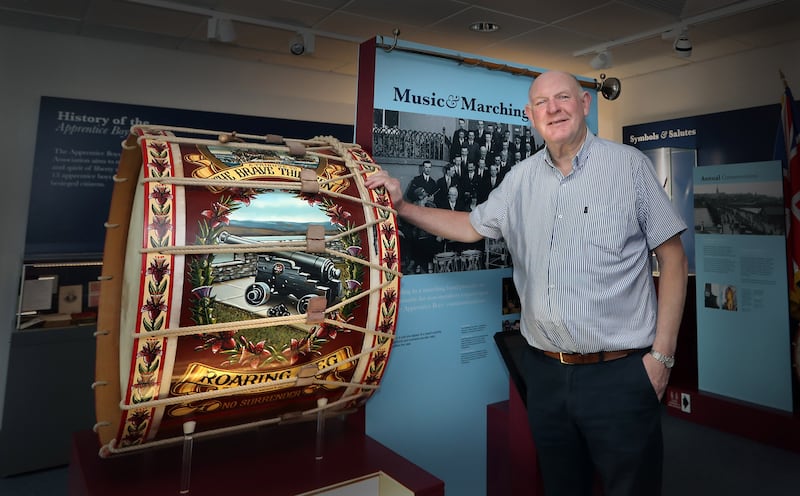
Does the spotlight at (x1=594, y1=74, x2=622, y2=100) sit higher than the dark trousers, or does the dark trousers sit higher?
the spotlight at (x1=594, y1=74, x2=622, y2=100)

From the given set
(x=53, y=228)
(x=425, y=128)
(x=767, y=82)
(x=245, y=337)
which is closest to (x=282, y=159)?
(x=245, y=337)

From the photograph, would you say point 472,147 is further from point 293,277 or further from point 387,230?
point 293,277

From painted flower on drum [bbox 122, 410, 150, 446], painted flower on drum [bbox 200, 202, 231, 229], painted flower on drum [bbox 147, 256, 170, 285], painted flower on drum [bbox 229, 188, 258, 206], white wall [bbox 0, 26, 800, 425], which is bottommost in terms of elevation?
painted flower on drum [bbox 122, 410, 150, 446]

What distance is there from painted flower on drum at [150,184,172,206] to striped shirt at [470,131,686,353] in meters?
0.98

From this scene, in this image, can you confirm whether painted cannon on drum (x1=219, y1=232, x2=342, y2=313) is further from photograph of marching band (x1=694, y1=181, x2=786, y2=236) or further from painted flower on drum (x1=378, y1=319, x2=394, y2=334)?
photograph of marching band (x1=694, y1=181, x2=786, y2=236)

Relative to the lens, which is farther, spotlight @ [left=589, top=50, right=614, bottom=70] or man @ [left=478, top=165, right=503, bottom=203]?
spotlight @ [left=589, top=50, right=614, bottom=70]

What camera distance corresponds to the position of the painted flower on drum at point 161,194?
0.96 metres

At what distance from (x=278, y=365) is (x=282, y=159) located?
0.45 m

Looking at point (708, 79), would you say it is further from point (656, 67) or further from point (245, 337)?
point (245, 337)

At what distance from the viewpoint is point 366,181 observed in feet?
4.09

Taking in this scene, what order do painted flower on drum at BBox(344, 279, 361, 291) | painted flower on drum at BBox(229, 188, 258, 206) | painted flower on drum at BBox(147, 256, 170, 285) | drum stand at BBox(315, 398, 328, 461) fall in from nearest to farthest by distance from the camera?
painted flower on drum at BBox(147, 256, 170, 285) < painted flower on drum at BBox(229, 188, 258, 206) < painted flower on drum at BBox(344, 279, 361, 291) < drum stand at BBox(315, 398, 328, 461)

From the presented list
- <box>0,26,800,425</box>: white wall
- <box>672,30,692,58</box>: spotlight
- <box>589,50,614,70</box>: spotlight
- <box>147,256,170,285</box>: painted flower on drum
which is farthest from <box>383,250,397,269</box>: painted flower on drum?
<box>589,50,614,70</box>: spotlight

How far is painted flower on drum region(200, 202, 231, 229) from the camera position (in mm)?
998

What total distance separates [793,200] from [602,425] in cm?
273
